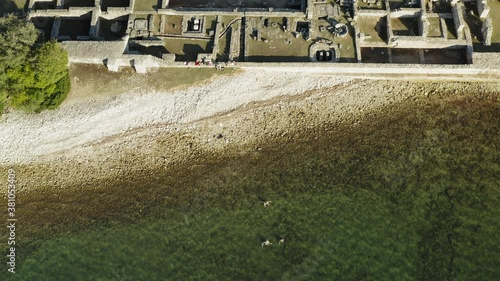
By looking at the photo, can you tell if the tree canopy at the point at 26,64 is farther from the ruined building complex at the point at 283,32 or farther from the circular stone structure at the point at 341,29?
the circular stone structure at the point at 341,29

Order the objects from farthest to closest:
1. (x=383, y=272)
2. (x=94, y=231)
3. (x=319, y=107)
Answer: (x=319, y=107)
(x=94, y=231)
(x=383, y=272)

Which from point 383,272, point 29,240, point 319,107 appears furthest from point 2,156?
point 383,272

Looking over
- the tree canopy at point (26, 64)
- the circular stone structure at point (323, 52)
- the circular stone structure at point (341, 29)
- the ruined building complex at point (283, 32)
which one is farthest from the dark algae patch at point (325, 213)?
the tree canopy at point (26, 64)

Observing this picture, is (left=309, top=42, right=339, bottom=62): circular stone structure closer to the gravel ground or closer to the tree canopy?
the gravel ground

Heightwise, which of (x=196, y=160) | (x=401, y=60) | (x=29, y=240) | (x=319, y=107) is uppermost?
(x=401, y=60)

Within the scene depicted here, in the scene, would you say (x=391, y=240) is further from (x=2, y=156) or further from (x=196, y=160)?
(x=2, y=156)

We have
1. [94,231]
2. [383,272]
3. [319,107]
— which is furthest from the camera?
[319,107]

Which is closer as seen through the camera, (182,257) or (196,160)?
(182,257)
